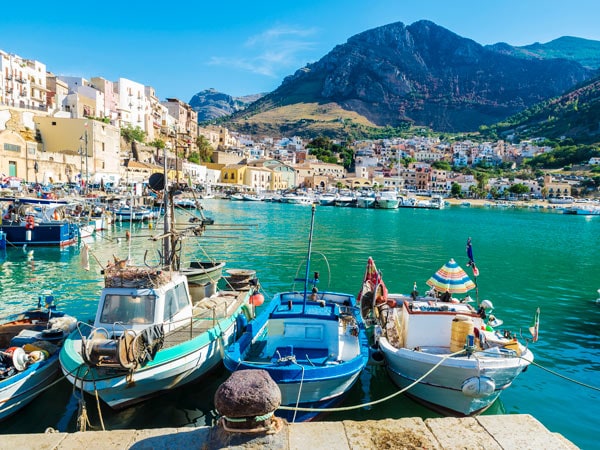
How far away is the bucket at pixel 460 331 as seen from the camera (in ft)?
29.9

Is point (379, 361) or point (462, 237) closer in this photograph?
point (379, 361)

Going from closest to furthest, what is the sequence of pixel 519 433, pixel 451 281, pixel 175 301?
pixel 519 433, pixel 175 301, pixel 451 281

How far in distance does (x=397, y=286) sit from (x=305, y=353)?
13.0 metres

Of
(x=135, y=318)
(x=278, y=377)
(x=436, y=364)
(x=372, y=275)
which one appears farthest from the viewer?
(x=372, y=275)

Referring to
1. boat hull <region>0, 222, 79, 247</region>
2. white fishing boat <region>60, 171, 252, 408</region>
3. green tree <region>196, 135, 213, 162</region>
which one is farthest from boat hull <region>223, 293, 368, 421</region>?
green tree <region>196, 135, 213, 162</region>

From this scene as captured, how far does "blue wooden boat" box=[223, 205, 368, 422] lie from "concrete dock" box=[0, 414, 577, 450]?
324 cm

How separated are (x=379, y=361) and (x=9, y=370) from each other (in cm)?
814

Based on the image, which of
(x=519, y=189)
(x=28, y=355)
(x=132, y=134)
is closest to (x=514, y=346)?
(x=28, y=355)

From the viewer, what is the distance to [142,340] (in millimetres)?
7926

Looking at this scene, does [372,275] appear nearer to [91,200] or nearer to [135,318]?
[135,318]

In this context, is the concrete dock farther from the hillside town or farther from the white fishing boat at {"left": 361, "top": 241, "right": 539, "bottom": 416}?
the hillside town

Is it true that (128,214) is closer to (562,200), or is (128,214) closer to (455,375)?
(455,375)

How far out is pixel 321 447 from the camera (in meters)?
4.23

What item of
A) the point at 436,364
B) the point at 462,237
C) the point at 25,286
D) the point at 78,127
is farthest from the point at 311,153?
the point at 436,364
